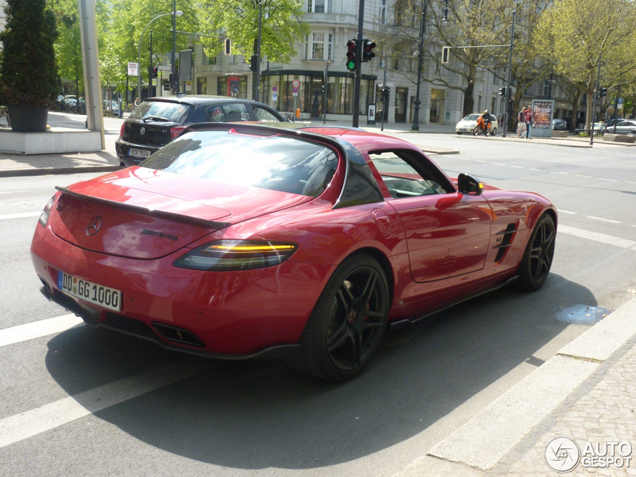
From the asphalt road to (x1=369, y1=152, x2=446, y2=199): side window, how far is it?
3.31 feet

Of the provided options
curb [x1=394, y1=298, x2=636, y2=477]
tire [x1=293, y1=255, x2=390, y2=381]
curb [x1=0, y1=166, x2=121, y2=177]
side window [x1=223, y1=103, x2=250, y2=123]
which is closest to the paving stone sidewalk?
curb [x1=394, y1=298, x2=636, y2=477]

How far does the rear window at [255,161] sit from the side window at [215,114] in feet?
25.9

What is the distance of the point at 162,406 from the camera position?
10.7ft

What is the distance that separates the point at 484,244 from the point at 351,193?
1.52 meters

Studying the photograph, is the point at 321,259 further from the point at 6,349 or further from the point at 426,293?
the point at 6,349

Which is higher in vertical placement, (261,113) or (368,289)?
(261,113)

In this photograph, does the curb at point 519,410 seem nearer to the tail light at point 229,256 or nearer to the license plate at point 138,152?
the tail light at point 229,256

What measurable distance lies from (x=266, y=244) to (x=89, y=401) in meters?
1.17

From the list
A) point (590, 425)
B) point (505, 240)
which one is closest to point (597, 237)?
point (505, 240)

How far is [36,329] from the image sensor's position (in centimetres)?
419

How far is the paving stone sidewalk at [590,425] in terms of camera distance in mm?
2693

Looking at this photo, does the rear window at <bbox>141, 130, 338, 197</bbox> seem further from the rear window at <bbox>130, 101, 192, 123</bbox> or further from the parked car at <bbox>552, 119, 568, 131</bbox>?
the parked car at <bbox>552, 119, 568, 131</bbox>

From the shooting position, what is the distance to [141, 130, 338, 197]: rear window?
3.72 meters

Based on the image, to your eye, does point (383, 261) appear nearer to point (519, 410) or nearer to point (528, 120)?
point (519, 410)
